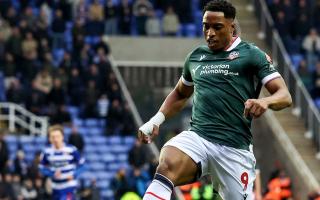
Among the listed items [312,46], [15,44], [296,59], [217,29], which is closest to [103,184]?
[15,44]

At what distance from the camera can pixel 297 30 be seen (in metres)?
29.6

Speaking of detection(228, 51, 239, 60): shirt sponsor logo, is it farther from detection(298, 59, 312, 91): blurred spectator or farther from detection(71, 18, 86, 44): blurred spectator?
detection(298, 59, 312, 91): blurred spectator

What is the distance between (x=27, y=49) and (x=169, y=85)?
154 inches

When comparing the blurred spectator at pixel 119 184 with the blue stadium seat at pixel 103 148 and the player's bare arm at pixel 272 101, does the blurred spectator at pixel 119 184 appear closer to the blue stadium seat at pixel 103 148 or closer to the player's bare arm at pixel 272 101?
the blue stadium seat at pixel 103 148

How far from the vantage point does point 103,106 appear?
25656 millimetres

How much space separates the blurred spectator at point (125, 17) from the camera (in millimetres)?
28984

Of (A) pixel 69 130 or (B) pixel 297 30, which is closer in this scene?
(A) pixel 69 130

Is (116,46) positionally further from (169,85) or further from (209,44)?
(209,44)

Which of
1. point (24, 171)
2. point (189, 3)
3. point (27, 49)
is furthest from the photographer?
point (189, 3)

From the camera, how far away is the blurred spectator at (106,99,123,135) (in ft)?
83.0

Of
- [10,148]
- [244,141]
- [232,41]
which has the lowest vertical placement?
[10,148]

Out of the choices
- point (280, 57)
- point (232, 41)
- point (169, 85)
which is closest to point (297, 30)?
point (280, 57)

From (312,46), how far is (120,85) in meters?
5.53

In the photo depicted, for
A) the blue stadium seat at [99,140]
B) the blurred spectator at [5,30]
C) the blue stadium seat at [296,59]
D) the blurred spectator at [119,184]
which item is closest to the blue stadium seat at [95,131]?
the blue stadium seat at [99,140]
